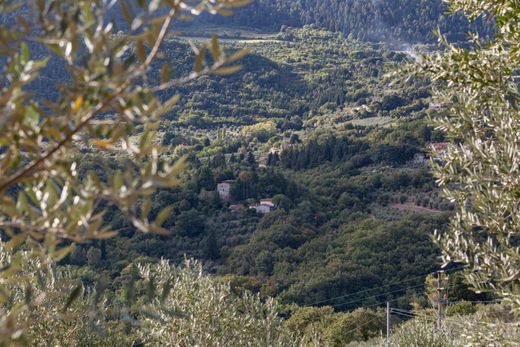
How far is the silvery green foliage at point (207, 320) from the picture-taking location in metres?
9.80

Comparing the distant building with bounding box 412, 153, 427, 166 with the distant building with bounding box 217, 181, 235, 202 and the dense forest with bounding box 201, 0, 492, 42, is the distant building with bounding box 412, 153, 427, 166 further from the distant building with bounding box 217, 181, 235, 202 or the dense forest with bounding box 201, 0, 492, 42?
the dense forest with bounding box 201, 0, 492, 42

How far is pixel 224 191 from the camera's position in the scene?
164 feet

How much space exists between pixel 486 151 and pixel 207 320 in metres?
6.61

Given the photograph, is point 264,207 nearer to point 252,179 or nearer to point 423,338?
point 252,179

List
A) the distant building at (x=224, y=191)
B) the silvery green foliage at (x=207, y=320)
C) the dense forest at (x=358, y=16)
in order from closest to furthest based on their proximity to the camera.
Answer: the silvery green foliage at (x=207, y=320) < the distant building at (x=224, y=191) < the dense forest at (x=358, y=16)

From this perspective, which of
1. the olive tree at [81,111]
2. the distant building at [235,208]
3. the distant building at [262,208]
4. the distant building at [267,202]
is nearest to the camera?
the olive tree at [81,111]

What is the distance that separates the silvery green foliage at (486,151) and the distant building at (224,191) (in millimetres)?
44697

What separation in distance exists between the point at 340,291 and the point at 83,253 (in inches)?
458

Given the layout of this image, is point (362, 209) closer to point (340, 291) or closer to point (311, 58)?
point (340, 291)

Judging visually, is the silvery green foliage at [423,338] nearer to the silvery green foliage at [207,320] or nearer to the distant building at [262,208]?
the silvery green foliage at [207,320]

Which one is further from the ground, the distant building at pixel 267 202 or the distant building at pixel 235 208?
the distant building at pixel 267 202

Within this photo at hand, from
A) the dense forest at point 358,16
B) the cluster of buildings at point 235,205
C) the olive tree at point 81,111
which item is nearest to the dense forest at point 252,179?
the olive tree at point 81,111

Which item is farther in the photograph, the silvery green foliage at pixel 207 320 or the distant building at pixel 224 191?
the distant building at pixel 224 191

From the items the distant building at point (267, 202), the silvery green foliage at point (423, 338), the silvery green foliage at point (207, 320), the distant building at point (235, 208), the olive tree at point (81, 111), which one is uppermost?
the olive tree at point (81, 111)
